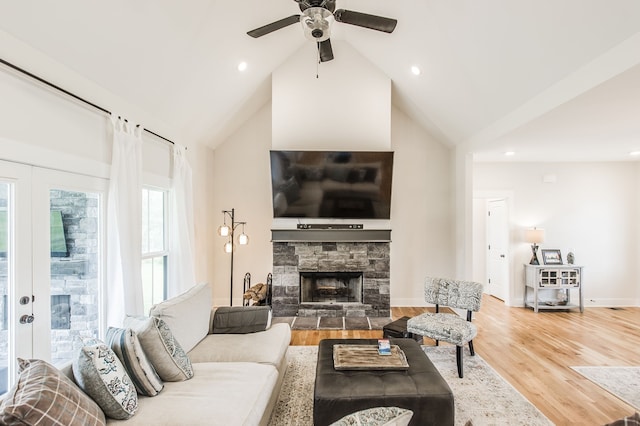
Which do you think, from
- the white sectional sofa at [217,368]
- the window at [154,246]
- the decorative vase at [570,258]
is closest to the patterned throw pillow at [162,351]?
the white sectional sofa at [217,368]

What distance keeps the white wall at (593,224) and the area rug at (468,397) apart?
125 inches

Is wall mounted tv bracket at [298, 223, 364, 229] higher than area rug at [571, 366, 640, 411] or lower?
higher

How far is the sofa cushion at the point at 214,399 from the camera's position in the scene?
5.36 feet

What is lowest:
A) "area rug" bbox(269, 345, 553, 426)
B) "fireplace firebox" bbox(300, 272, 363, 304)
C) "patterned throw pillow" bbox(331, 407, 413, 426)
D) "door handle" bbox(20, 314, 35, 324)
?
"area rug" bbox(269, 345, 553, 426)

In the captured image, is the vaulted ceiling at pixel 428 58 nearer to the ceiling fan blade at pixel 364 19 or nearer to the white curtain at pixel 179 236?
the white curtain at pixel 179 236

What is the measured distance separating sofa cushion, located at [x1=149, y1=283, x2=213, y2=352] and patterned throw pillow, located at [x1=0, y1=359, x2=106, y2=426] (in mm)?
899

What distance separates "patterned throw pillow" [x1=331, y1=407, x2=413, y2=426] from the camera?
3.15 ft

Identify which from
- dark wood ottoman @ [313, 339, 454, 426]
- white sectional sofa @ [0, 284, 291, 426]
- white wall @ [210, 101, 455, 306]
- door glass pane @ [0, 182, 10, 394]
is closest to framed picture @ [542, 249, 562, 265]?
white wall @ [210, 101, 455, 306]

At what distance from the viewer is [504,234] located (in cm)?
588

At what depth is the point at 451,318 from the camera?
3441 millimetres

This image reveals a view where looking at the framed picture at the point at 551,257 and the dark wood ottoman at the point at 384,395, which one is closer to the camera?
the dark wood ottoman at the point at 384,395

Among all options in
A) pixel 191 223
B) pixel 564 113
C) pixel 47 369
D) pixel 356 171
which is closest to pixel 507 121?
pixel 564 113

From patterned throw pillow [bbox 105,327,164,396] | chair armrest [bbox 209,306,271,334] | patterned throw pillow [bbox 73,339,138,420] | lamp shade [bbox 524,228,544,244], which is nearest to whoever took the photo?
patterned throw pillow [bbox 73,339,138,420]

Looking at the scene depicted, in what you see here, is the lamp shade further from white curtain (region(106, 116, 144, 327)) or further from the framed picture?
white curtain (region(106, 116, 144, 327))
